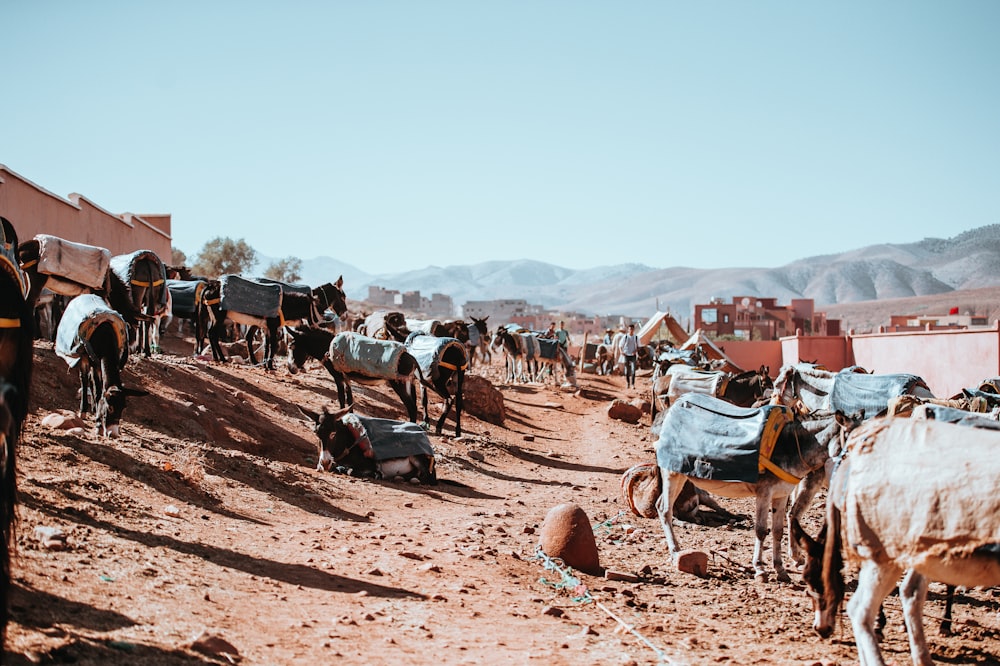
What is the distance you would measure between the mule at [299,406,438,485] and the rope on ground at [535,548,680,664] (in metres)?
4.59

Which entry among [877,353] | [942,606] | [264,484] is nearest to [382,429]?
[264,484]

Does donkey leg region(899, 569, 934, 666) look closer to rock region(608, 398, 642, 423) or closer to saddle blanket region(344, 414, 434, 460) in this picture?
saddle blanket region(344, 414, 434, 460)

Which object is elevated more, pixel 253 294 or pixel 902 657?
pixel 253 294

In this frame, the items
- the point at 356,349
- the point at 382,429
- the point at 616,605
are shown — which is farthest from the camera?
the point at 356,349

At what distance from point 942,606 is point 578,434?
15.7m

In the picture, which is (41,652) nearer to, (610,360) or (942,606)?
(942,606)

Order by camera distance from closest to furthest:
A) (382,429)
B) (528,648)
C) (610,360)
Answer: (528,648)
(382,429)
(610,360)

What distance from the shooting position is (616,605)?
8016 mm

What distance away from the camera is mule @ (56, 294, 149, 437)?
11266 mm

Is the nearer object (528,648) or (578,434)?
(528,648)

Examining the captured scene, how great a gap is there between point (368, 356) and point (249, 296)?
15.0 ft

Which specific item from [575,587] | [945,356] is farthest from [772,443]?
[945,356]

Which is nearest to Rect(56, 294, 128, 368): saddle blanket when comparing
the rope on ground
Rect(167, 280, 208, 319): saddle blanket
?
the rope on ground

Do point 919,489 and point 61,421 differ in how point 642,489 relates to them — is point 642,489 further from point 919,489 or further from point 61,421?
point 61,421
